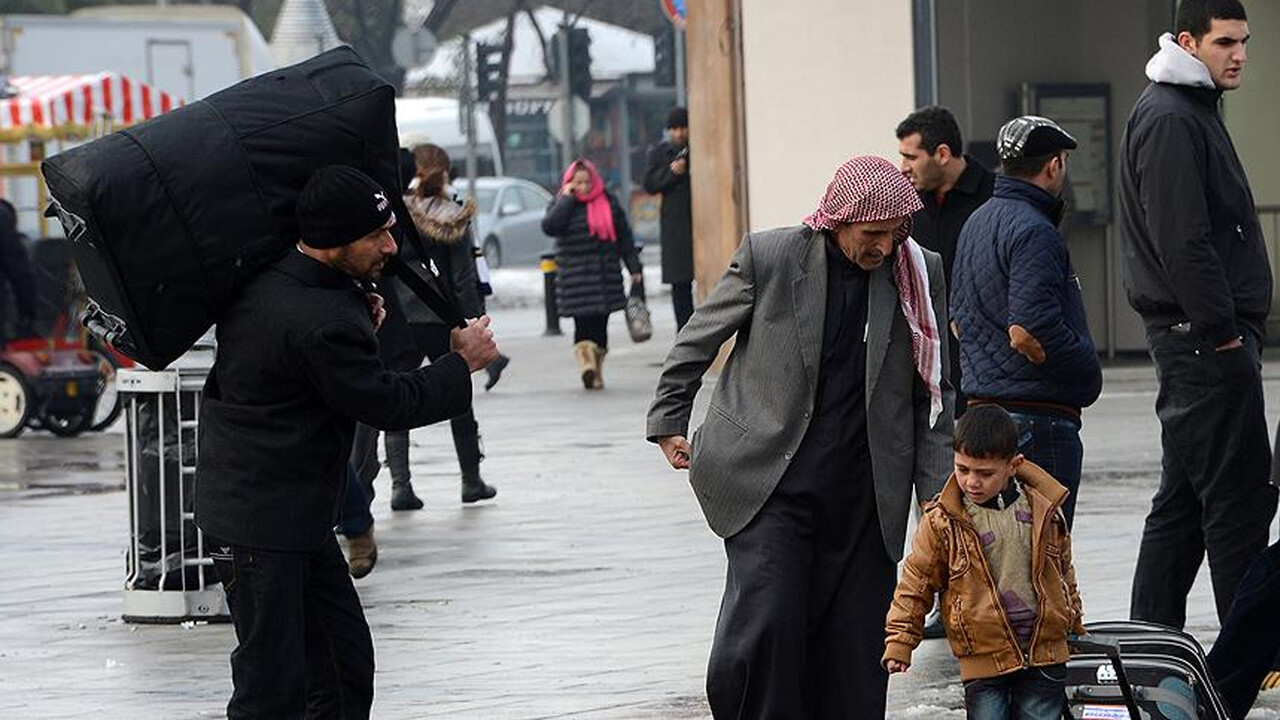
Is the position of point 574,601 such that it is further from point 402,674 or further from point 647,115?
point 647,115

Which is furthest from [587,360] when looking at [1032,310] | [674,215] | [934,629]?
[1032,310]

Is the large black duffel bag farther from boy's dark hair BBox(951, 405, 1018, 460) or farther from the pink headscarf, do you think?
the pink headscarf

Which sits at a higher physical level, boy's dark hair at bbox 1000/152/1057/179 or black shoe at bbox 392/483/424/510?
boy's dark hair at bbox 1000/152/1057/179

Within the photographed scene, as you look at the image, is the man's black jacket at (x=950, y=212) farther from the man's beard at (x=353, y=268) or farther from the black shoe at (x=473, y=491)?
the black shoe at (x=473, y=491)

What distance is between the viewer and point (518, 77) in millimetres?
62406

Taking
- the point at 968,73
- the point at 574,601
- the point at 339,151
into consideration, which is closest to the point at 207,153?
the point at 339,151

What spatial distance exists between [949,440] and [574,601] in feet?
11.7

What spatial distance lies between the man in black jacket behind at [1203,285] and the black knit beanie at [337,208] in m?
2.65

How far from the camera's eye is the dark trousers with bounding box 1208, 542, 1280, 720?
719 cm

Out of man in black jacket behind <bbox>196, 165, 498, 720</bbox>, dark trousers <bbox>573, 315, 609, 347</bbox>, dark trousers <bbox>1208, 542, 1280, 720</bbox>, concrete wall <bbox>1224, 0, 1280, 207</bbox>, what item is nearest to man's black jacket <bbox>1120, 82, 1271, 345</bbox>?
dark trousers <bbox>1208, 542, 1280, 720</bbox>

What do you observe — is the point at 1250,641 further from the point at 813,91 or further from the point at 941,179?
the point at 813,91

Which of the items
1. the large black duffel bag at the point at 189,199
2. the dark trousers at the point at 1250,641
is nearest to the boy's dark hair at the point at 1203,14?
the dark trousers at the point at 1250,641

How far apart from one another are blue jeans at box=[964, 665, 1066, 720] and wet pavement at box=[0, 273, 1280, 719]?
119 cm

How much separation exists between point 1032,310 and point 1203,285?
515 mm
